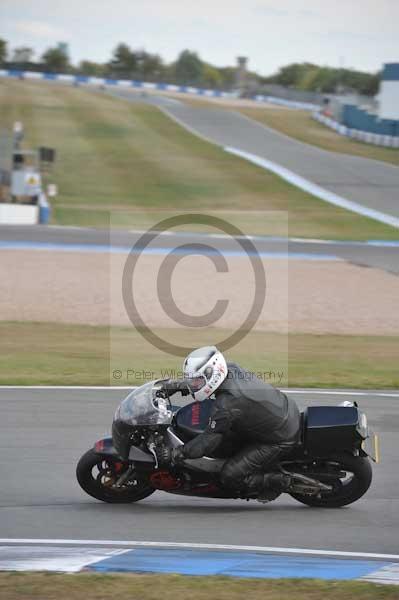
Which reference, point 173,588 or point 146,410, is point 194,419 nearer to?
point 146,410

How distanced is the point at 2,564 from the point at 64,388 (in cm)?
557

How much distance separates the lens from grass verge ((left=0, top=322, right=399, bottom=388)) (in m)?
12.5

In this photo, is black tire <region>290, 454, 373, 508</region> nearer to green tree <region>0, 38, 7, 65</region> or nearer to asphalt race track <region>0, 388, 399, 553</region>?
asphalt race track <region>0, 388, 399, 553</region>

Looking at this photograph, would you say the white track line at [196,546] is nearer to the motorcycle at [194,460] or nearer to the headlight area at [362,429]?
the motorcycle at [194,460]

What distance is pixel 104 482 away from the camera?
7.49 meters

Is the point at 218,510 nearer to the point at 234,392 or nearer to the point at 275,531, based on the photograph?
the point at 275,531

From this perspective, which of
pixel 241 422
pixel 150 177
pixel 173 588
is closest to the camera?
pixel 173 588

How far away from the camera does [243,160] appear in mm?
48156

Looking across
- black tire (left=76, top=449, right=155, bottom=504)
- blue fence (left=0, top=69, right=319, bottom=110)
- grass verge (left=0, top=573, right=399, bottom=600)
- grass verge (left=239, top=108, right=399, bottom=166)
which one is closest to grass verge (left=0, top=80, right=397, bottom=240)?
grass verge (left=239, top=108, right=399, bottom=166)

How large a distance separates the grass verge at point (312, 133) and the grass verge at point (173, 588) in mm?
44532

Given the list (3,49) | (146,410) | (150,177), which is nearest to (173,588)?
(146,410)

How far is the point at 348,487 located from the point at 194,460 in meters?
1.35

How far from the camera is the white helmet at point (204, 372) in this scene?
22.9 ft

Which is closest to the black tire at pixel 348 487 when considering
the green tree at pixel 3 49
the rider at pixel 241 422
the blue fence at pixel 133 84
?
the rider at pixel 241 422
